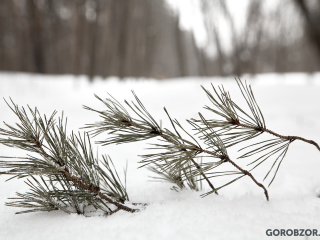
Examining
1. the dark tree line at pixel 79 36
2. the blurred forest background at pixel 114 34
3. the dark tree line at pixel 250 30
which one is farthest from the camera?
Answer: the dark tree line at pixel 250 30

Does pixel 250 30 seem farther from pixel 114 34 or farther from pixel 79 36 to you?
pixel 79 36

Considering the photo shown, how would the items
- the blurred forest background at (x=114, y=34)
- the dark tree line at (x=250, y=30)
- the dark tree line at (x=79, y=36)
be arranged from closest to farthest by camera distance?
the dark tree line at (x=79, y=36)
the blurred forest background at (x=114, y=34)
the dark tree line at (x=250, y=30)

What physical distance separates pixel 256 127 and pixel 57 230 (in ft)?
2.56

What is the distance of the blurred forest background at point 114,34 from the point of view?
27.1 ft

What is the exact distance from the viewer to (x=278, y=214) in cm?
71

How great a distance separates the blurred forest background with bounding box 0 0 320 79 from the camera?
825cm

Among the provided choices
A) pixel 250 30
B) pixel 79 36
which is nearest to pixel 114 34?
pixel 79 36

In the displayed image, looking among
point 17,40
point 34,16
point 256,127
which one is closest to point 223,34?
point 34,16

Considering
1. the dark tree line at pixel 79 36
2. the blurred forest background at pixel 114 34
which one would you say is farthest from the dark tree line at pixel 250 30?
the dark tree line at pixel 79 36

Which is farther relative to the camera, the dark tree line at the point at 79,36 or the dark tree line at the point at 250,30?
the dark tree line at the point at 250,30

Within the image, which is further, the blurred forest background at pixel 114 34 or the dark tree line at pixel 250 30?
the dark tree line at pixel 250 30

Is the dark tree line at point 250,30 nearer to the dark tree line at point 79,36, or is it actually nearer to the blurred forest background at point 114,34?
the blurred forest background at point 114,34

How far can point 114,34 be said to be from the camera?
390 inches

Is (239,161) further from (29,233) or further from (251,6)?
(251,6)
